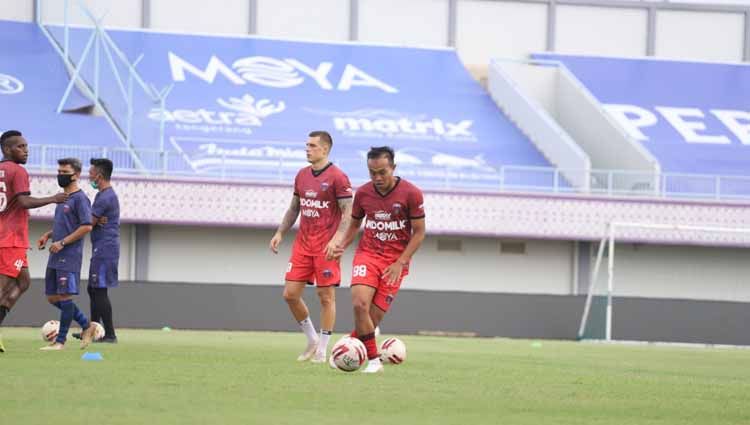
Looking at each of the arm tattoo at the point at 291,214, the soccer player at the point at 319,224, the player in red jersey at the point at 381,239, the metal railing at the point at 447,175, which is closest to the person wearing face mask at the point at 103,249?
the arm tattoo at the point at 291,214

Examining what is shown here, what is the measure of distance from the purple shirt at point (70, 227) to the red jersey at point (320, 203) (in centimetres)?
227

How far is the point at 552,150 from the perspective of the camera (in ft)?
112

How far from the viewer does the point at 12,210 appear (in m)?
14.1

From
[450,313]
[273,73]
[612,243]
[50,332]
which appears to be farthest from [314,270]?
[273,73]

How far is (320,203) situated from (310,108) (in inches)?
822

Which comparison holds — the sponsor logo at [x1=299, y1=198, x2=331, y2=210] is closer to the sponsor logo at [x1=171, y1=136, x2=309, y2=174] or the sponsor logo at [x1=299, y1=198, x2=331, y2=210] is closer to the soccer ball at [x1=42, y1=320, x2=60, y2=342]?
the soccer ball at [x1=42, y1=320, x2=60, y2=342]

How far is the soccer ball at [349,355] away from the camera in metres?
12.5

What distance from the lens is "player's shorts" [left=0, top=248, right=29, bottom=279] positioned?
14016 millimetres

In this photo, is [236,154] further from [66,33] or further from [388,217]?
[388,217]

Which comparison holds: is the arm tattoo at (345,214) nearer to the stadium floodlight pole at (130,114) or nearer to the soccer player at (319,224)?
the soccer player at (319,224)

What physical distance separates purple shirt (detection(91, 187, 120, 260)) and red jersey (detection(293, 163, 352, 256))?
10.9ft

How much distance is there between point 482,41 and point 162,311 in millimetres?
14481

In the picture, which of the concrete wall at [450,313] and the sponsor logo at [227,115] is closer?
the concrete wall at [450,313]

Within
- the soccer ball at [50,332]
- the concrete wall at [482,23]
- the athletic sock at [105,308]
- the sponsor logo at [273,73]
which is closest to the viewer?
the soccer ball at [50,332]
